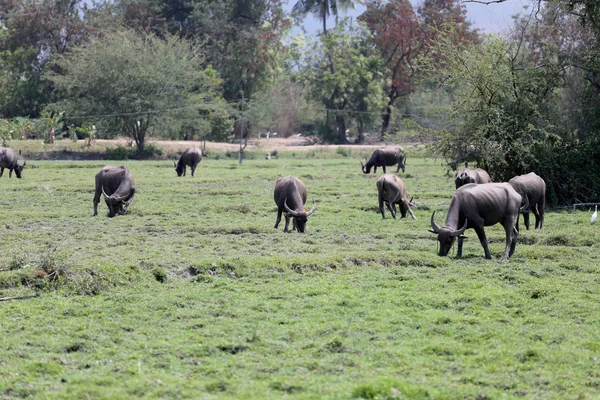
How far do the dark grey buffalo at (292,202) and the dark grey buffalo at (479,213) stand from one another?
158 inches

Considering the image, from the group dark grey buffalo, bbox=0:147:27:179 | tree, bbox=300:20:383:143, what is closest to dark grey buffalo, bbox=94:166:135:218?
dark grey buffalo, bbox=0:147:27:179

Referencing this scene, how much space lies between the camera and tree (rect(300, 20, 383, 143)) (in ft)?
217

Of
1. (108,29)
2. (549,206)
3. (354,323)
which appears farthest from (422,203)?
(108,29)

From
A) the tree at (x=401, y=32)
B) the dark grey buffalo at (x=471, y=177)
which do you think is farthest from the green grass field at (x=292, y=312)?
the tree at (x=401, y=32)

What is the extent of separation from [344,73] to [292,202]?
50206mm

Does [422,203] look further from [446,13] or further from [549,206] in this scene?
[446,13]

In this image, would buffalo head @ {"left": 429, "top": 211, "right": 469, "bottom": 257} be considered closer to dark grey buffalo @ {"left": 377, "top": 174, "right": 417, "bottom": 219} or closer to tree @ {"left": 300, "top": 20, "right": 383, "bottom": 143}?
dark grey buffalo @ {"left": 377, "top": 174, "right": 417, "bottom": 219}

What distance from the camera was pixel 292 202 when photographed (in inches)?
688

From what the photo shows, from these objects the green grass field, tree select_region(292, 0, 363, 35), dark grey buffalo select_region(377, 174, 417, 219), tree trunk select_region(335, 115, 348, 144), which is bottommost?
the green grass field

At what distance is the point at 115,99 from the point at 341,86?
20490 millimetres

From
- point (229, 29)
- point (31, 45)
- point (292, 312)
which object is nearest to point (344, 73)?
point (229, 29)

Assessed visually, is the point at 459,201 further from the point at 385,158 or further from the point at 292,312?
the point at 385,158

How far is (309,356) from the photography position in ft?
26.1

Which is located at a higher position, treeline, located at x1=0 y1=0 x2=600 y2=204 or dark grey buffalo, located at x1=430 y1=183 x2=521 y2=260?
treeline, located at x1=0 y1=0 x2=600 y2=204
